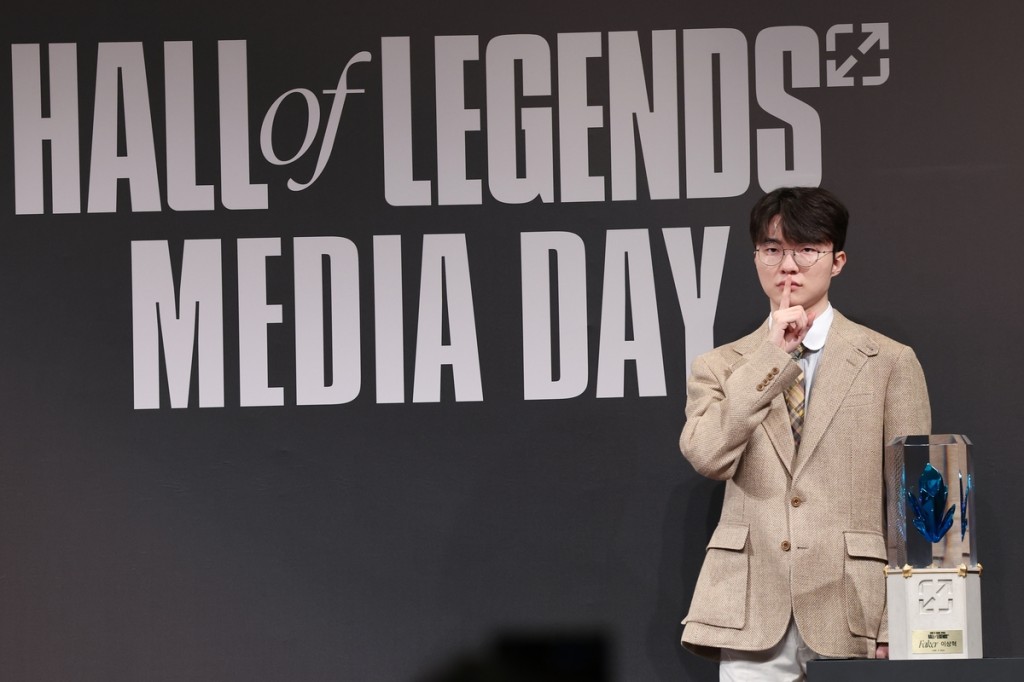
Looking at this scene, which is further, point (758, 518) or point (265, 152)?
point (265, 152)

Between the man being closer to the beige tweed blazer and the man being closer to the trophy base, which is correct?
the beige tweed blazer

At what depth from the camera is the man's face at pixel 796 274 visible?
301 cm

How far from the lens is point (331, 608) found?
146 inches

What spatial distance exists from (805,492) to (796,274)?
51cm

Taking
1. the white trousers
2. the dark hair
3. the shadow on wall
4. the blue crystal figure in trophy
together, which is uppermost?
the dark hair

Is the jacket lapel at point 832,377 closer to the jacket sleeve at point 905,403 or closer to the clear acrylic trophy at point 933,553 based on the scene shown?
the jacket sleeve at point 905,403

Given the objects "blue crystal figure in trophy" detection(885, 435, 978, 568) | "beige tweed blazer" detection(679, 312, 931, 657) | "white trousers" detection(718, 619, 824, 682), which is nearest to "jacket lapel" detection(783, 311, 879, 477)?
"beige tweed blazer" detection(679, 312, 931, 657)

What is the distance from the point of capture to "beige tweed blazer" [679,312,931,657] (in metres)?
2.88

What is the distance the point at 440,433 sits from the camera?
373cm

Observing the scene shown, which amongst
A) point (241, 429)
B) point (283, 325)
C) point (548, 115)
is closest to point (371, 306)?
point (283, 325)

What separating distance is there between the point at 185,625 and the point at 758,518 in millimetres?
1734

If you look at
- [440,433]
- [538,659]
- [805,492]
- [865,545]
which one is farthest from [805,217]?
[538,659]

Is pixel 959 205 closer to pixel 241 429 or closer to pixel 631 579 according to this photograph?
pixel 631 579

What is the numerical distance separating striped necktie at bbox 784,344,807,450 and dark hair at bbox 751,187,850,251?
0.27 meters
